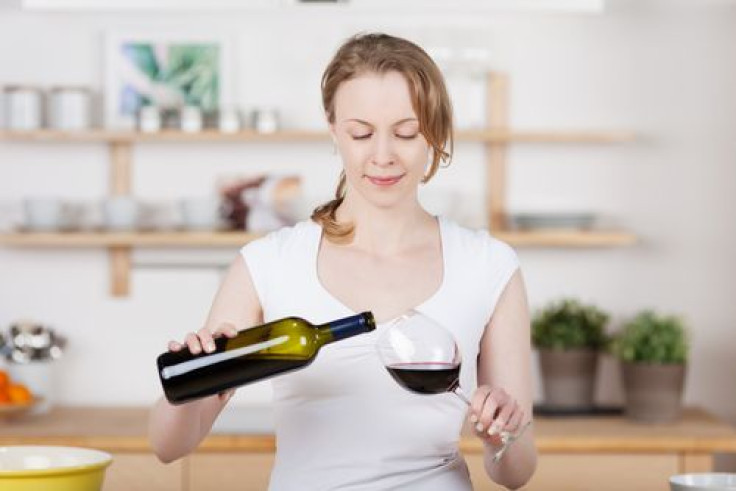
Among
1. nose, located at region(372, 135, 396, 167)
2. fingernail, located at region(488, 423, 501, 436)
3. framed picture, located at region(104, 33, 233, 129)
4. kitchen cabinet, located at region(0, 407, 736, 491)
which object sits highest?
framed picture, located at region(104, 33, 233, 129)

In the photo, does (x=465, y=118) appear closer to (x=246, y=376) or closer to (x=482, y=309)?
(x=482, y=309)

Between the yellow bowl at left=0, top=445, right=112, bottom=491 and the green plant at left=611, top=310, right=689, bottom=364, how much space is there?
245 cm

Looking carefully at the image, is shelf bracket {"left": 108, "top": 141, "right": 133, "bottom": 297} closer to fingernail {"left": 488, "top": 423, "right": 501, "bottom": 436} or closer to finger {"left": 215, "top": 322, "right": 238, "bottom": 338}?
finger {"left": 215, "top": 322, "right": 238, "bottom": 338}

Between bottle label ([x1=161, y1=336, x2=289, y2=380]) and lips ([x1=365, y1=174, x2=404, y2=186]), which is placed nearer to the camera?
bottle label ([x1=161, y1=336, x2=289, y2=380])

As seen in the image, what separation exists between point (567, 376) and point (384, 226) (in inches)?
79.9

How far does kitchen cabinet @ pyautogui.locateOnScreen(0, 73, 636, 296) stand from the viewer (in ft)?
14.0

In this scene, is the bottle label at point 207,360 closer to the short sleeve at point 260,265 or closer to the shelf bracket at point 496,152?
the short sleeve at point 260,265

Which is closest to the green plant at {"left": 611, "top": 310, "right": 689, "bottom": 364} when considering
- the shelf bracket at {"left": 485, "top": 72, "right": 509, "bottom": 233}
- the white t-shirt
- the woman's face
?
the shelf bracket at {"left": 485, "top": 72, "right": 509, "bottom": 233}

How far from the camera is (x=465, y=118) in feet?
14.3

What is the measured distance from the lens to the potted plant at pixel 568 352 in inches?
165

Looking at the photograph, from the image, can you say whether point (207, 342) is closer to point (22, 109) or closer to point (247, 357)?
point (247, 357)

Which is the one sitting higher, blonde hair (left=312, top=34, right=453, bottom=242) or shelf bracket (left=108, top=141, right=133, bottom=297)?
blonde hair (left=312, top=34, right=453, bottom=242)

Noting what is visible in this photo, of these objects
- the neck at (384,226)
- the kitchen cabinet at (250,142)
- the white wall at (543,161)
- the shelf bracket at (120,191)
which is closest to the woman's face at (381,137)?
the neck at (384,226)

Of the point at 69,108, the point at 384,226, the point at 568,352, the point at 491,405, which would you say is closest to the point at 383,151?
the point at 384,226
